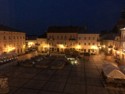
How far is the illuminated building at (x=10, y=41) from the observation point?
Answer: 4459 cm

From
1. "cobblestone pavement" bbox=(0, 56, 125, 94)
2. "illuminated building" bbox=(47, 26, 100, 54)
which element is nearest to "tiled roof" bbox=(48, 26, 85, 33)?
"illuminated building" bbox=(47, 26, 100, 54)

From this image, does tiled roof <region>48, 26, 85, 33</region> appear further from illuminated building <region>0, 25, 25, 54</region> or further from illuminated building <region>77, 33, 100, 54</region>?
illuminated building <region>0, 25, 25, 54</region>

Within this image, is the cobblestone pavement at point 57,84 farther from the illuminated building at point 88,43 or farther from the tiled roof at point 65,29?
the tiled roof at point 65,29

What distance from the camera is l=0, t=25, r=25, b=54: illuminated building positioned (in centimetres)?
4459

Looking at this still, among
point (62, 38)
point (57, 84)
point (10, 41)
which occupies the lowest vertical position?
point (57, 84)

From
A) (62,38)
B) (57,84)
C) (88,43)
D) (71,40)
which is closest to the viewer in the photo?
(57,84)

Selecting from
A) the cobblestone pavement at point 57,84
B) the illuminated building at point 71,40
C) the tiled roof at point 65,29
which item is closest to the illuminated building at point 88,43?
the illuminated building at point 71,40

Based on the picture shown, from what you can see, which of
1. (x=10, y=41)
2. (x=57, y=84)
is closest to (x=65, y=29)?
(x=10, y=41)

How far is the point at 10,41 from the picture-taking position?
48500 mm

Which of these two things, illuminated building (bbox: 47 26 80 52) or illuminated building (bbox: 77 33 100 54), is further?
illuminated building (bbox: 47 26 80 52)

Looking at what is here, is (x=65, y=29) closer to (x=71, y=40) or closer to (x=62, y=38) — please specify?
(x=62, y=38)

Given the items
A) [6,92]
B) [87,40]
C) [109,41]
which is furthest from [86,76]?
[109,41]

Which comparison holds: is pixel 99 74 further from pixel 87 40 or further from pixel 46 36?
pixel 46 36

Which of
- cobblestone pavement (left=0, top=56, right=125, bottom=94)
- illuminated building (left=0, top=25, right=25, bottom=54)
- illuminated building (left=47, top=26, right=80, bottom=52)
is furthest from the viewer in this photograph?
illuminated building (left=47, top=26, right=80, bottom=52)
